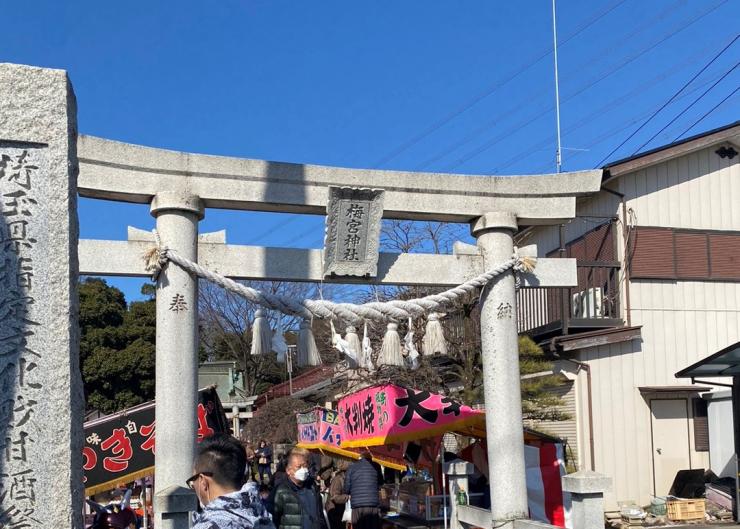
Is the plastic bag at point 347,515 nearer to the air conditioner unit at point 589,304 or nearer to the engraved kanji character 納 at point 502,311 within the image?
the engraved kanji character 納 at point 502,311

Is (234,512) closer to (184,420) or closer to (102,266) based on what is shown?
(184,420)

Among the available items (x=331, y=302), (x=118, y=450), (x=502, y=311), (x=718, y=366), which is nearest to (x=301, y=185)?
(x=331, y=302)

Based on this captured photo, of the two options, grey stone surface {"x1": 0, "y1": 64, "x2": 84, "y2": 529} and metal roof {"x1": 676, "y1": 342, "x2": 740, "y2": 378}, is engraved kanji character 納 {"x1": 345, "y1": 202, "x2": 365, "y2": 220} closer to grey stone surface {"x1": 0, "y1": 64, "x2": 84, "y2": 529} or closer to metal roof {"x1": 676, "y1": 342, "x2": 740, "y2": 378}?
grey stone surface {"x1": 0, "y1": 64, "x2": 84, "y2": 529}

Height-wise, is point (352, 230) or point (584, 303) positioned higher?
point (352, 230)

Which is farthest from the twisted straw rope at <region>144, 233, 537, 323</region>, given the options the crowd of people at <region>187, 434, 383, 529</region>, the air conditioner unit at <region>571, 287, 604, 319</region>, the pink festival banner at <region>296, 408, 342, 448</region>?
the air conditioner unit at <region>571, 287, 604, 319</region>

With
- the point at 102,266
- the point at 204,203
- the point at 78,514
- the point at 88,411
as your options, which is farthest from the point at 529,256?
the point at 88,411

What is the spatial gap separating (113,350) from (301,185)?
63.4 ft

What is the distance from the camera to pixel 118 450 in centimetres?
1166

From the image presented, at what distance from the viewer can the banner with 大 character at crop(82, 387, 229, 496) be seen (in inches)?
447

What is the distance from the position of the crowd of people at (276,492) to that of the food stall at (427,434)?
0.78m

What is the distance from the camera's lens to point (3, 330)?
4.20 metres

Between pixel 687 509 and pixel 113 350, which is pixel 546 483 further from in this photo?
pixel 113 350

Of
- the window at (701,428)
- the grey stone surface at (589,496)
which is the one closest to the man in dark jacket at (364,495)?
the grey stone surface at (589,496)

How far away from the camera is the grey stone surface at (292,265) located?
8.66m
